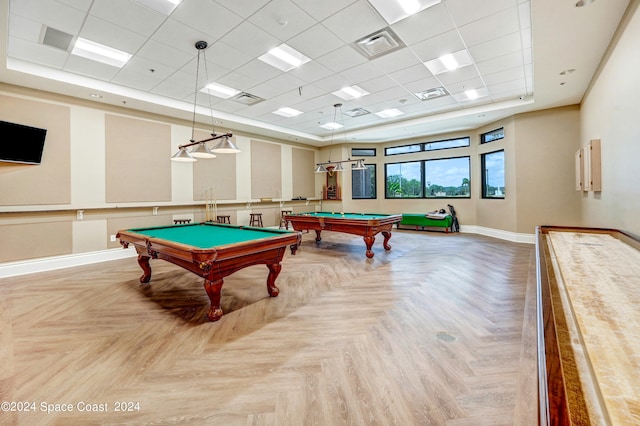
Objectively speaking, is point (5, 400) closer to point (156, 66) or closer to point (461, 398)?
point (461, 398)

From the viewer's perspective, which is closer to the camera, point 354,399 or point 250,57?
point 354,399

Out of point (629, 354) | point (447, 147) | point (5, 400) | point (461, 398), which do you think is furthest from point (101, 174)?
point (447, 147)

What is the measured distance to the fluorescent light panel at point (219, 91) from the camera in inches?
210

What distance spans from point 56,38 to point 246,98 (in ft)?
9.73

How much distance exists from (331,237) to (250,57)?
496 centimetres

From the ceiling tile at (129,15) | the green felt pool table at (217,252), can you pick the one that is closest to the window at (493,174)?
the green felt pool table at (217,252)

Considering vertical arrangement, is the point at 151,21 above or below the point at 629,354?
above

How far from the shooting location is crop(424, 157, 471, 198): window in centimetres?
889

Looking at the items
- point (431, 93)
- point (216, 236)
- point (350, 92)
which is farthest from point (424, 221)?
point (216, 236)

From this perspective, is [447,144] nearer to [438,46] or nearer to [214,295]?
[438,46]

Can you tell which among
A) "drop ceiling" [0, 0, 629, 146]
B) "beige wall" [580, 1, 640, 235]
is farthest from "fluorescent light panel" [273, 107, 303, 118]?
"beige wall" [580, 1, 640, 235]

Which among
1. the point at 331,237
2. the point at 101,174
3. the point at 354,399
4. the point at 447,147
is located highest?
the point at 447,147

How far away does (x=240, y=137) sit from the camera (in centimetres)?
815

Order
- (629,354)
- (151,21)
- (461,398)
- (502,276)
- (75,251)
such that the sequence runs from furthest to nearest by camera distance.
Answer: (75,251) → (502,276) → (151,21) → (461,398) → (629,354)
